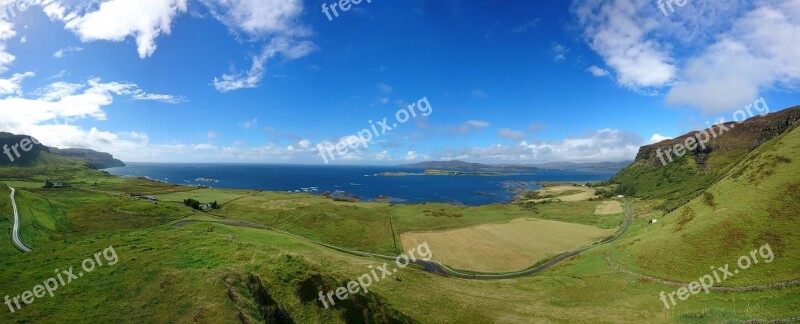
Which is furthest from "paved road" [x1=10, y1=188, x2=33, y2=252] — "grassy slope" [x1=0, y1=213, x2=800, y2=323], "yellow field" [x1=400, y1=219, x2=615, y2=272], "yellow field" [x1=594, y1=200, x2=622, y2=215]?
"yellow field" [x1=594, y1=200, x2=622, y2=215]

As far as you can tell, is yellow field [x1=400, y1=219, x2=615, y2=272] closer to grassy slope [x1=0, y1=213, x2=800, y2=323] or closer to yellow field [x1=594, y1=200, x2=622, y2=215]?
grassy slope [x1=0, y1=213, x2=800, y2=323]

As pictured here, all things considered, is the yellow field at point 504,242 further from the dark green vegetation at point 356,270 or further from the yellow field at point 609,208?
the yellow field at point 609,208

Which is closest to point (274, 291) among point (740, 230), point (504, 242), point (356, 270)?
point (356, 270)

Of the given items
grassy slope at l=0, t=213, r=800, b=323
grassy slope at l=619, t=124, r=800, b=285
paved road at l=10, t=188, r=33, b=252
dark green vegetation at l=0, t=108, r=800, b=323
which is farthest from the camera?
paved road at l=10, t=188, r=33, b=252

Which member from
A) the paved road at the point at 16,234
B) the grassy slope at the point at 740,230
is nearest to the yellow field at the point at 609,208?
the grassy slope at the point at 740,230

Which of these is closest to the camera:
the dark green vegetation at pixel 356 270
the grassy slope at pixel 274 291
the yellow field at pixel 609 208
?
the grassy slope at pixel 274 291

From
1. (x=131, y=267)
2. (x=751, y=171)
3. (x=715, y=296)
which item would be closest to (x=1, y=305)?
(x=131, y=267)

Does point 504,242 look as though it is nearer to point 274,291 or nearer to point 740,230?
point 740,230
